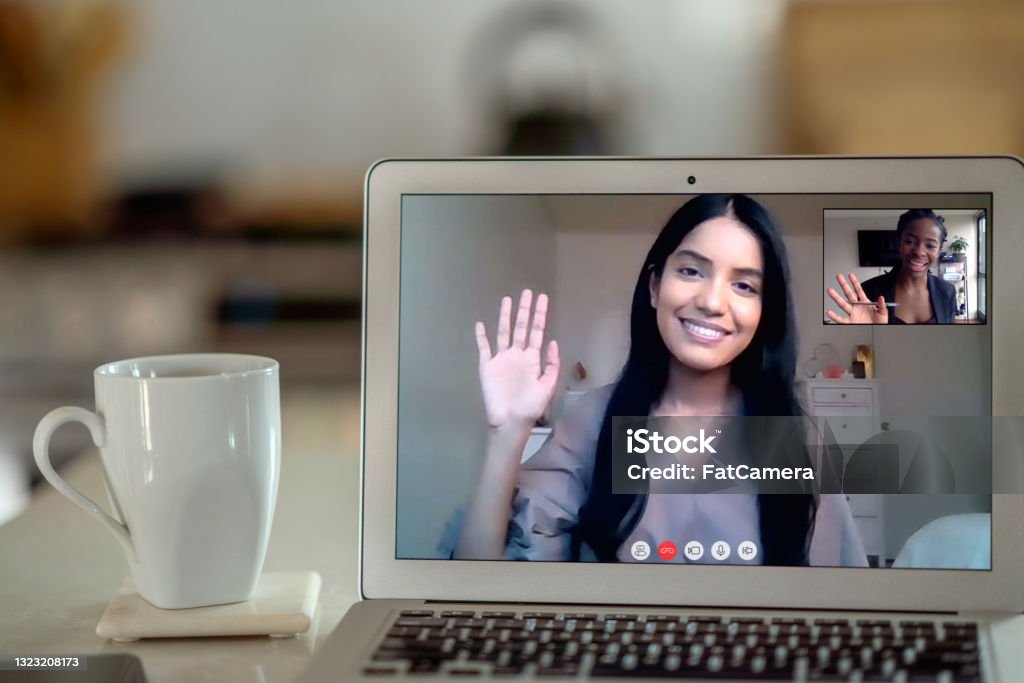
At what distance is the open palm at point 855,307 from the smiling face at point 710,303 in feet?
0.16

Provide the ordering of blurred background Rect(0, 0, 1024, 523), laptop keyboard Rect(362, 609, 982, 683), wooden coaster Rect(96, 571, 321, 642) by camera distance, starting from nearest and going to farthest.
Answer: laptop keyboard Rect(362, 609, 982, 683) → wooden coaster Rect(96, 571, 321, 642) → blurred background Rect(0, 0, 1024, 523)

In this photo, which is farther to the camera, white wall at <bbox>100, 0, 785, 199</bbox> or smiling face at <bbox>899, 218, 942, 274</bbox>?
white wall at <bbox>100, 0, 785, 199</bbox>

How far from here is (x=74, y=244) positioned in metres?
2.55

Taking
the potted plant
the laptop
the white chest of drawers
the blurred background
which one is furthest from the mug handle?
the blurred background

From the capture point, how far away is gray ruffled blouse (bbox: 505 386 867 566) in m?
0.61

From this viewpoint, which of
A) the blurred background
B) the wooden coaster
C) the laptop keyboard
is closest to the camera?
the laptop keyboard

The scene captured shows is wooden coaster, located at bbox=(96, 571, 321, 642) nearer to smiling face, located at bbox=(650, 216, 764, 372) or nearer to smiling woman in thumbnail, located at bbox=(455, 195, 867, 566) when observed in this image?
smiling woman in thumbnail, located at bbox=(455, 195, 867, 566)

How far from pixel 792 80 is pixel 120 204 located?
69.1 inches

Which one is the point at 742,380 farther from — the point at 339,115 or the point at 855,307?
the point at 339,115

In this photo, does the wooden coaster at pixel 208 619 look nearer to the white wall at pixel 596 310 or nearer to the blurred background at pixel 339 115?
the white wall at pixel 596 310

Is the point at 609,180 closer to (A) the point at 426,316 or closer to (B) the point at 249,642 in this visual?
(A) the point at 426,316

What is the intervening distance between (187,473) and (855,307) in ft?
1.41

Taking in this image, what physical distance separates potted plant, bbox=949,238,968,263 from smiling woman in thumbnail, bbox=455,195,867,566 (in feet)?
0.35

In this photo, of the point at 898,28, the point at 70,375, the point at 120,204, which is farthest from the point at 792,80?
the point at 70,375
